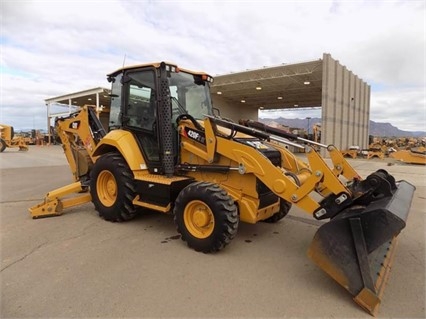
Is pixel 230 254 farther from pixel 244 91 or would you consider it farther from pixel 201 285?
pixel 244 91

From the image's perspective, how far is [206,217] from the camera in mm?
4137

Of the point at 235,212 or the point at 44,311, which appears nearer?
the point at 44,311

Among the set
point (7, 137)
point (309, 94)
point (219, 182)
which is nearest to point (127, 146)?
point (219, 182)

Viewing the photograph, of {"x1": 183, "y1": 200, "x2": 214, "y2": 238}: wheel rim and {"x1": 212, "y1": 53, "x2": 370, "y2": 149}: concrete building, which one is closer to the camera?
{"x1": 183, "y1": 200, "x2": 214, "y2": 238}: wheel rim

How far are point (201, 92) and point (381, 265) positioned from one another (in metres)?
3.78

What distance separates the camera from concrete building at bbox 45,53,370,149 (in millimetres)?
23375

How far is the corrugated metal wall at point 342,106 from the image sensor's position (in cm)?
2328

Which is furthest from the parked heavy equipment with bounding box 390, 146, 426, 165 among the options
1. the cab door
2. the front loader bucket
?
the cab door

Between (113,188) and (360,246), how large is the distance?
3.99 m

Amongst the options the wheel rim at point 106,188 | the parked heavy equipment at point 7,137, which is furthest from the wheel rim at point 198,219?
the parked heavy equipment at point 7,137

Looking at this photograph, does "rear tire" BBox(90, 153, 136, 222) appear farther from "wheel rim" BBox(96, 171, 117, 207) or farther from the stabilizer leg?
the stabilizer leg

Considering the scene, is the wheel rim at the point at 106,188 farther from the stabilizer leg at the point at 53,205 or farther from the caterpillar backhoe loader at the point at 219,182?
the stabilizer leg at the point at 53,205

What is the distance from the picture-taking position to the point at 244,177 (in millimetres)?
4418

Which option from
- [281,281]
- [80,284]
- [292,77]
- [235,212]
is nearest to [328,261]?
[281,281]
